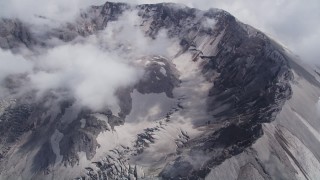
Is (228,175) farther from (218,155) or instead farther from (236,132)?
(236,132)

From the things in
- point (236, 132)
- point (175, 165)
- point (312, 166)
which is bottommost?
point (175, 165)

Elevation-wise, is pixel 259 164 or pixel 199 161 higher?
pixel 259 164

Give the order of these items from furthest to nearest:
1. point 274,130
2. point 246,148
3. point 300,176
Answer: point 274,130 → point 246,148 → point 300,176

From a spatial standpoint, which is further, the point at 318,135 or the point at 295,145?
the point at 318,135

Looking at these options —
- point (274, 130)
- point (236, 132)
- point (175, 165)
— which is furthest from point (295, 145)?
point (175, 165)

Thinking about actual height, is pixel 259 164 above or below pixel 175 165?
above

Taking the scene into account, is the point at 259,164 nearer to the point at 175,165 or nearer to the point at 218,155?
the point at 218,155

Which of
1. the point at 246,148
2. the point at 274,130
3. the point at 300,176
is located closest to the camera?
the point at 300,176

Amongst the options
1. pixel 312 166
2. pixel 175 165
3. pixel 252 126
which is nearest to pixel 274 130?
A: pixel 252 126

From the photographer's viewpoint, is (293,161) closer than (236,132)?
Yes
